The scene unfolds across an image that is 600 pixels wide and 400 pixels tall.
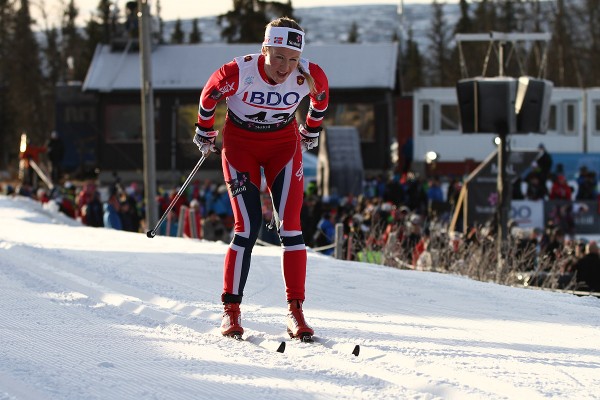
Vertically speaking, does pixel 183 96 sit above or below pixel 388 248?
above

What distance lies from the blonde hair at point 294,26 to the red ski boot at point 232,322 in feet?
4.23

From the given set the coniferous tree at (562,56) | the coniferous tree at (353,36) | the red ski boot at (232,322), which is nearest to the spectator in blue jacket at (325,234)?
the red ski boot at (232,322)

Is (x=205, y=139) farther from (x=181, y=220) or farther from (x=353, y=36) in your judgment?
(x=353, y=36)

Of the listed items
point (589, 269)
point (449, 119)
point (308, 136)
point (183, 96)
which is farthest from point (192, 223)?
point (449, 119)

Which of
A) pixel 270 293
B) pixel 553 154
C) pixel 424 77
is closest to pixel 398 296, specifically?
pixel 270 293

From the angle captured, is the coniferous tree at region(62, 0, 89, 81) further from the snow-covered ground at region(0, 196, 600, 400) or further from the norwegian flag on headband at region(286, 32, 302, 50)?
the norwegian flag on headband at region(286, 32, 302, 50)

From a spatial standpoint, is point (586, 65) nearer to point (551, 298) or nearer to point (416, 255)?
point (416, 255)

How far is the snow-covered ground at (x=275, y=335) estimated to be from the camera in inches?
199

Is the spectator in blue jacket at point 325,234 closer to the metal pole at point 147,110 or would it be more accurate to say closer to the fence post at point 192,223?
the fence post at point 192,223

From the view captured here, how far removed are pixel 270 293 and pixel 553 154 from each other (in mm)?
26470

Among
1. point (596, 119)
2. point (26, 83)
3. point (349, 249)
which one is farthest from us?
point (26, 83)

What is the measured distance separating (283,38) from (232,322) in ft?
5.20

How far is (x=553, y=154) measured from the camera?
33.5m

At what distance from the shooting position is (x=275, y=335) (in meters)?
6.39
